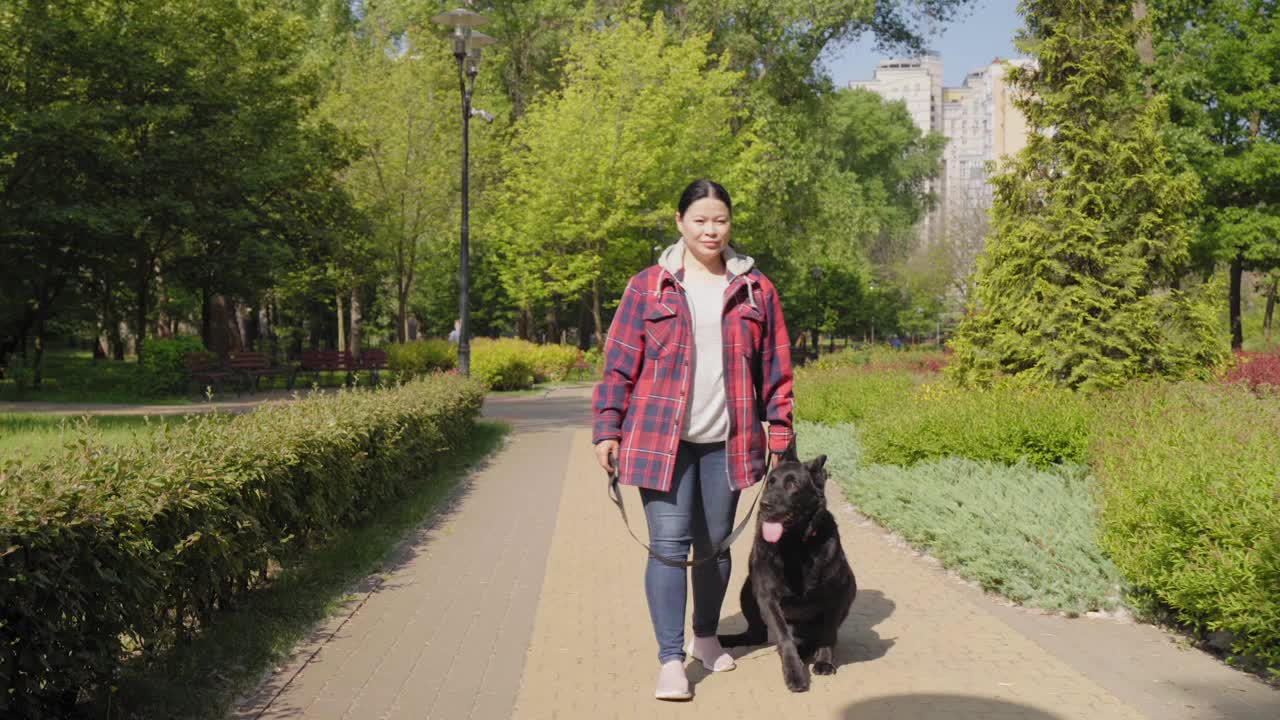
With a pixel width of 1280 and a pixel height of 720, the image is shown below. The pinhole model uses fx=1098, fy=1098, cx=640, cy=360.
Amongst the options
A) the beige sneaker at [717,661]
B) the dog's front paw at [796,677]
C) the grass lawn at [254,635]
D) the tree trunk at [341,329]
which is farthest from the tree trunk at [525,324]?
the dog's front paw at [796,677]

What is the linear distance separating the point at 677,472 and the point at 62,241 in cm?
2327

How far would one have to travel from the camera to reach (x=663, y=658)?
15.3 ft

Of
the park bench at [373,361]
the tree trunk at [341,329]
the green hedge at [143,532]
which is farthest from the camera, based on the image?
the tree trunk at [341,329]

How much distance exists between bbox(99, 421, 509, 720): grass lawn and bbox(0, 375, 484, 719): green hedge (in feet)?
0.39

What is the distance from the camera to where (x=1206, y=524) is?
5254 millimetres

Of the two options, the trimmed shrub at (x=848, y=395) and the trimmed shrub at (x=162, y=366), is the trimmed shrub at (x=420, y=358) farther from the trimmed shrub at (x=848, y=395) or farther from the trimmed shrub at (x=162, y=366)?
the trimmed shrub at (x=848, y=395)

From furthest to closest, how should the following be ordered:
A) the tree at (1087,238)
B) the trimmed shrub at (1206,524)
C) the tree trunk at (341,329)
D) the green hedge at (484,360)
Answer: the tree trunk at (341,329)
the green hedge at (484,360)
the tree at (1087,238)
the trimmed shrub at (1206,524)

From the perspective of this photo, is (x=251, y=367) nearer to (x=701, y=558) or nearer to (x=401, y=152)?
(x=401, y=152)

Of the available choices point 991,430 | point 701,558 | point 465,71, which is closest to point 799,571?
point 701,558

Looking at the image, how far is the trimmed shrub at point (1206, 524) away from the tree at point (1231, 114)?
82.4ft

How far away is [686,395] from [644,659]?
4.80ft

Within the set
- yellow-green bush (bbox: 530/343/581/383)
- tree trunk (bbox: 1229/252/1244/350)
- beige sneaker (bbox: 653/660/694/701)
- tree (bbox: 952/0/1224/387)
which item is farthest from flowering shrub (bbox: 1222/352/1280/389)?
yellow-green bush (bbox: 530/343/581/383)

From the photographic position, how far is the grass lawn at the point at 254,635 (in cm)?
425

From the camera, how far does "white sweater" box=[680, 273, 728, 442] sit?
15.1ft
